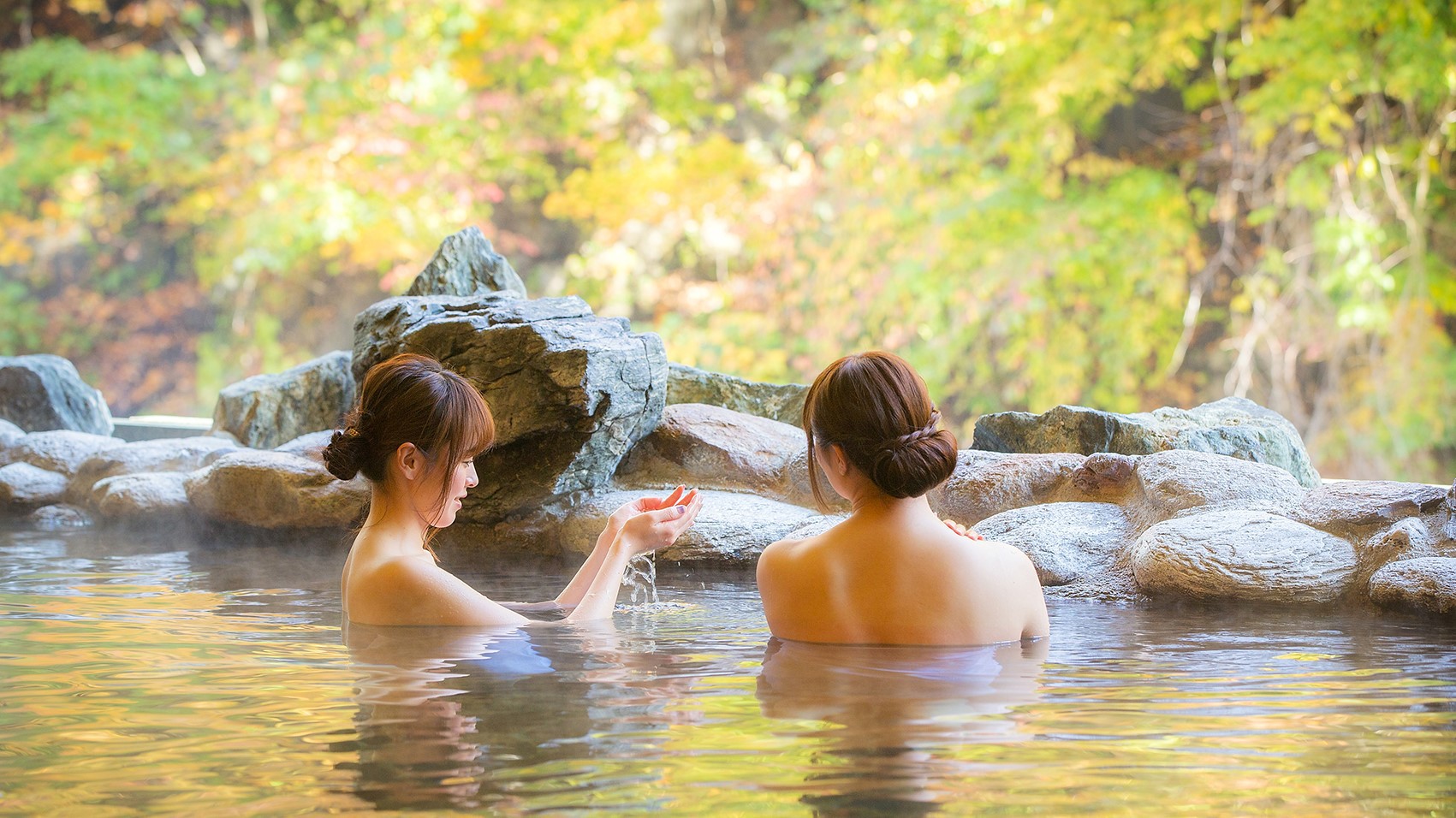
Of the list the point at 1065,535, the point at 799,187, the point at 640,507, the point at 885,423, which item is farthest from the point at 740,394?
the point at 799,187

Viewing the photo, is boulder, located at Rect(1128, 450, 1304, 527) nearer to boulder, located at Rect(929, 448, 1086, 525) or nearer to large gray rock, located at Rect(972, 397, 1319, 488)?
boulder, located at Rect(929, 448, 1086, 525)

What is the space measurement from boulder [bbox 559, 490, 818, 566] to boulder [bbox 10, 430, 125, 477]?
2.86m

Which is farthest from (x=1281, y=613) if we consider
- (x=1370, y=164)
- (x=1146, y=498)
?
(x=1370, y=164)

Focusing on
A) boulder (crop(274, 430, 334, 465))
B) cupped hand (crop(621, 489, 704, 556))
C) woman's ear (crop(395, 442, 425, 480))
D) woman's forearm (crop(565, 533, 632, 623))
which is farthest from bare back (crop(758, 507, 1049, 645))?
boulder (crop(274, 430, 334, 465))

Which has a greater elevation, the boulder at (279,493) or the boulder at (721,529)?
the boulder at (279,493)

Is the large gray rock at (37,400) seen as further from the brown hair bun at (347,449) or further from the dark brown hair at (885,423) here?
the dark brown hair at (885,423)

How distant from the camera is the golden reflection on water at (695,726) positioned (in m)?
1.77

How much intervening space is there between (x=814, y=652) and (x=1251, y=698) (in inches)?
34.8

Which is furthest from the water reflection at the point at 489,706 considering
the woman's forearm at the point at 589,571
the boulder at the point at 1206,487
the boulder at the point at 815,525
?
the boulder at the point at 1206,487

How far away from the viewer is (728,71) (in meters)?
13.1

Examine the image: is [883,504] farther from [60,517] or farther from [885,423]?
[60,517]

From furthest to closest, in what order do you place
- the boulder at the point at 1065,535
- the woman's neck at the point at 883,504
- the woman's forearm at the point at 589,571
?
1. the boulder at the point at 1065,535
2. the woman's forearm at the point at 589,571
3. the woman's neck at the point at 883,504

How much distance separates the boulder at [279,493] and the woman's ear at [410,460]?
7.63ft

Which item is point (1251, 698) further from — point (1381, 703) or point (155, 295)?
point (155, 295)
